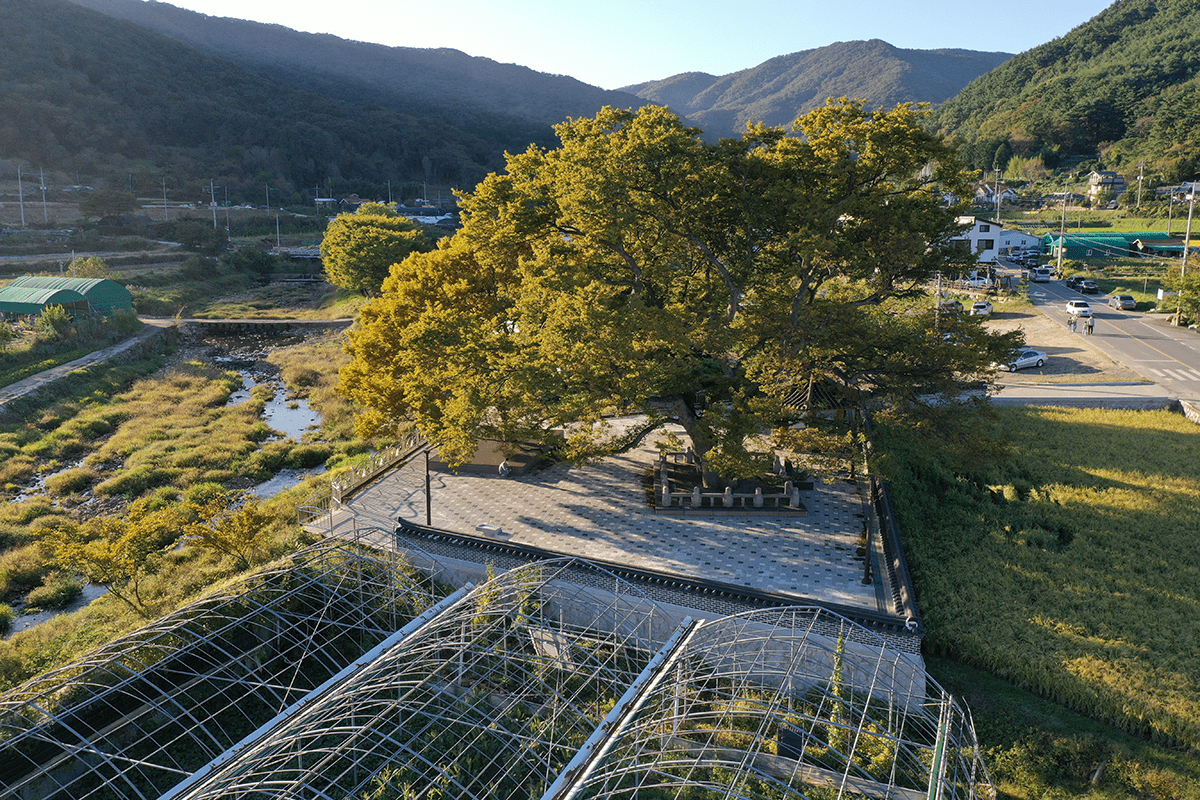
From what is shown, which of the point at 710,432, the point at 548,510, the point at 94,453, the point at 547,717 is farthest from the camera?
the point at 94,453

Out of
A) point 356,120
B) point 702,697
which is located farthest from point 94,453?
point 356,120

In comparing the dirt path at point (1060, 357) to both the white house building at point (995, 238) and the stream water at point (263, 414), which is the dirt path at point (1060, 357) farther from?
the stream water at point (263, 414)

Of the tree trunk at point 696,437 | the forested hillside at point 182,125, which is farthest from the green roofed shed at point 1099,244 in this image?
the forested hillside at point 182,125

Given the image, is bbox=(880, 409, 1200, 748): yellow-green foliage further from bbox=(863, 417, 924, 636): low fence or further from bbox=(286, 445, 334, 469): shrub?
bbox=(286, 445, 334, 469): shrub

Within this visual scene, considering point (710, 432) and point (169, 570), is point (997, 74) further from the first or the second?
point (169, 570)

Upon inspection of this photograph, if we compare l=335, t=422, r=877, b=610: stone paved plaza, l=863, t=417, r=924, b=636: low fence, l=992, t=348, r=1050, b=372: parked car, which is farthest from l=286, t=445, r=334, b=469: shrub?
l=992, t=348, r=1050, b=372: parked car
